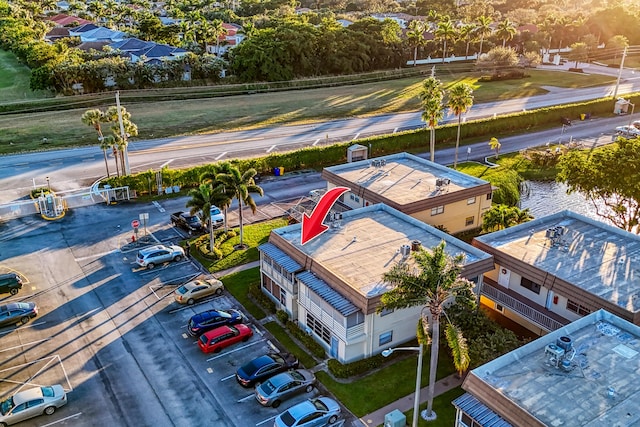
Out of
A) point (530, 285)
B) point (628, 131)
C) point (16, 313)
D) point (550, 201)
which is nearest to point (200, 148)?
point (16, 313)

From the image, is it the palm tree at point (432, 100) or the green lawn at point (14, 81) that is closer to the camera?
the palm tree at point (432, 100)

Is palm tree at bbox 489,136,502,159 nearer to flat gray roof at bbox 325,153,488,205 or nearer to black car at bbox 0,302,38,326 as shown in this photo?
flat gray roof at bbox 325,153,488,205

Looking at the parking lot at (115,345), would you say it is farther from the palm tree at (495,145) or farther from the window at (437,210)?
the palm tree at (495,145)

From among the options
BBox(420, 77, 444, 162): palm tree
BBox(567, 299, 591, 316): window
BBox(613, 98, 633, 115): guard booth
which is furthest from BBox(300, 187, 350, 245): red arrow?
BBox(613, 98, 633, 115): guard booth

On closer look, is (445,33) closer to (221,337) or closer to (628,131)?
(628,131)

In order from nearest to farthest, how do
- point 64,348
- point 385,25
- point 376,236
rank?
point 64,348 < point 376,236 < point 385,25

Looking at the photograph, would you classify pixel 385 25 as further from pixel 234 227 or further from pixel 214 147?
pixel 234 227

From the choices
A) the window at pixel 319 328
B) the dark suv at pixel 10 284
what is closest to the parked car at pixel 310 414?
the window at pixel 319 328

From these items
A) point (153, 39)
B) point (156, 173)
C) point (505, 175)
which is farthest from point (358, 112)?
point (153, 39)
